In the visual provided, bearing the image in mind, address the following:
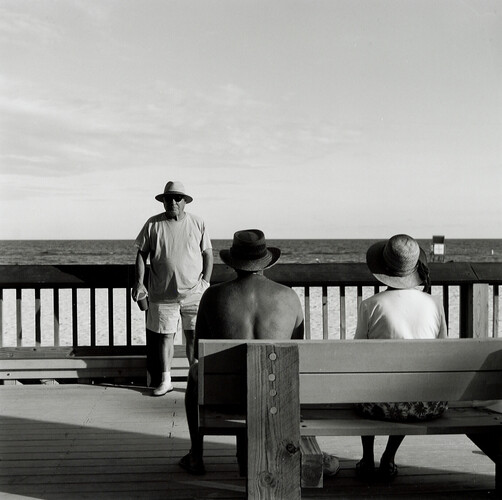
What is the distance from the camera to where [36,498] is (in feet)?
10.0

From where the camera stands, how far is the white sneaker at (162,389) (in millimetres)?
4934

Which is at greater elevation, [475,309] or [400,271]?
[400,271]

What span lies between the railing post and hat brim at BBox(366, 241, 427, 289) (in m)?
2.28

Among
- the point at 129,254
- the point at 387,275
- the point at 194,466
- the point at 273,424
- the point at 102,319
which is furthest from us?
the point at 129,254

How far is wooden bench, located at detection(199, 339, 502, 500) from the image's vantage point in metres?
2.34

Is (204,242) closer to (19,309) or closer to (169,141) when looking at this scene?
(19,309)

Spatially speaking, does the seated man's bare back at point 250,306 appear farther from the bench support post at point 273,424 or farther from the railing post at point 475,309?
the railing post at point 475,309

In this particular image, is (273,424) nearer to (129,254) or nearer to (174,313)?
(174,313)

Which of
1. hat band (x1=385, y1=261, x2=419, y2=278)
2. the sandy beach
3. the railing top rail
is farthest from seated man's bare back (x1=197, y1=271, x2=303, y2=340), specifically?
the sandy beach

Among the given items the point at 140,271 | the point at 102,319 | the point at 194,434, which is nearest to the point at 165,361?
the point at 140,271

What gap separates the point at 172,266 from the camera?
4820mm

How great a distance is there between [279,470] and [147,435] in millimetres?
1807

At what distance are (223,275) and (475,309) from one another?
2010mm

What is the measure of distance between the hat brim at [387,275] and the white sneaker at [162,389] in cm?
230
